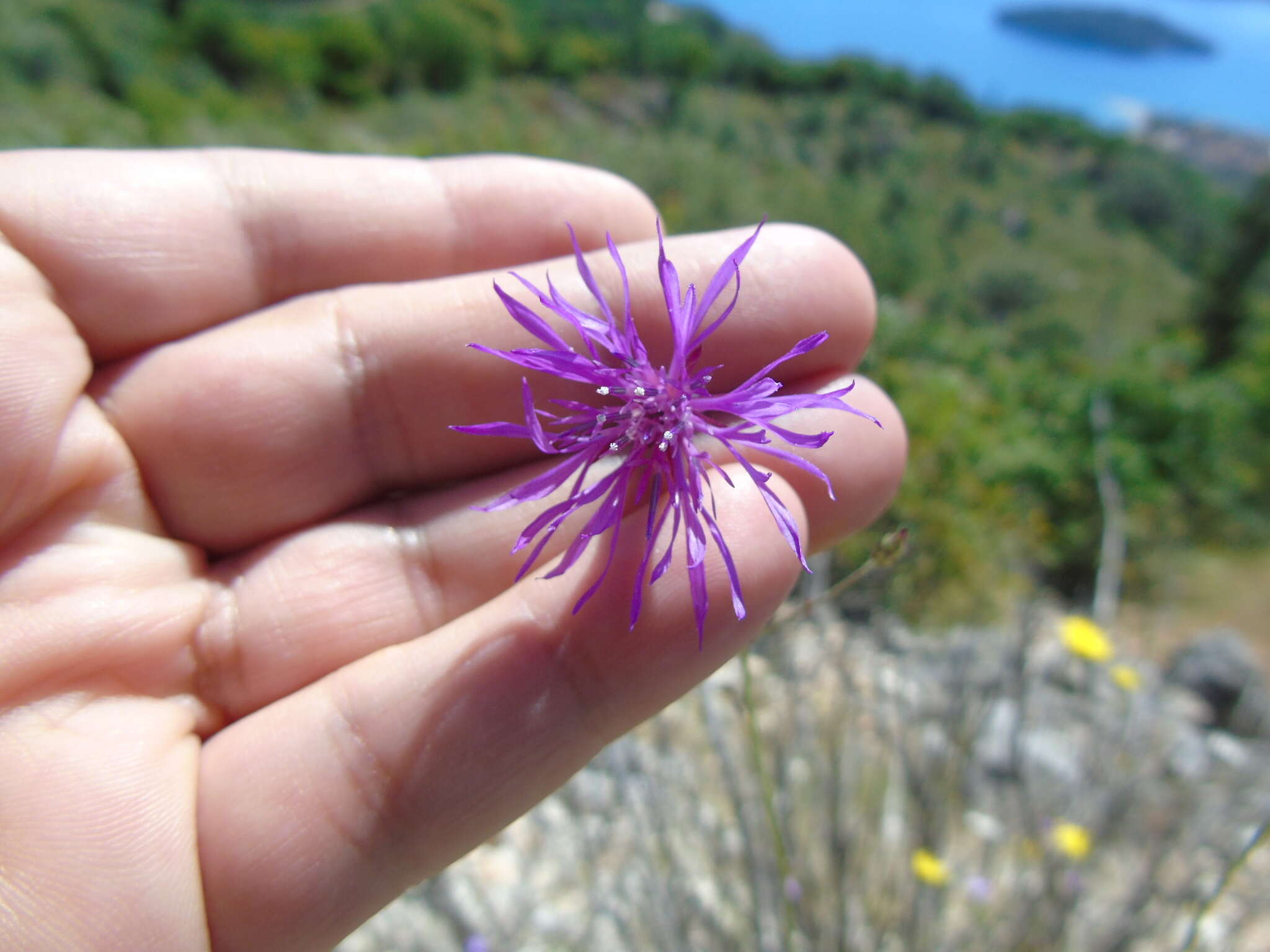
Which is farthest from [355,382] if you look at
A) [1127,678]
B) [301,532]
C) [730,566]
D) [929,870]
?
[1127,678]

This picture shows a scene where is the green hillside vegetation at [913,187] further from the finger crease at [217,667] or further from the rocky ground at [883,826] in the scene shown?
the finger crease at [217,667]

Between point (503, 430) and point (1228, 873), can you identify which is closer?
point (1228, 873)

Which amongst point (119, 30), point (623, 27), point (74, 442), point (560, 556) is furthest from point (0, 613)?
point (623, 27)

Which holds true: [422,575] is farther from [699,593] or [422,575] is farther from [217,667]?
[699,593]

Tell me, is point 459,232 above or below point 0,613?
above

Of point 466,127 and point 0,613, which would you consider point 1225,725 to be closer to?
point 0,613

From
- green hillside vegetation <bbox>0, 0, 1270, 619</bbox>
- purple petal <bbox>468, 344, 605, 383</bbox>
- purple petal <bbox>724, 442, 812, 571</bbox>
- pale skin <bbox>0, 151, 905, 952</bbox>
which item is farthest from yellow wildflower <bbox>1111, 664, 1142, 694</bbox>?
purple petal <bbox>468, 344, 605, 383</bbox>

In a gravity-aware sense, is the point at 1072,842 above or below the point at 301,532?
below
